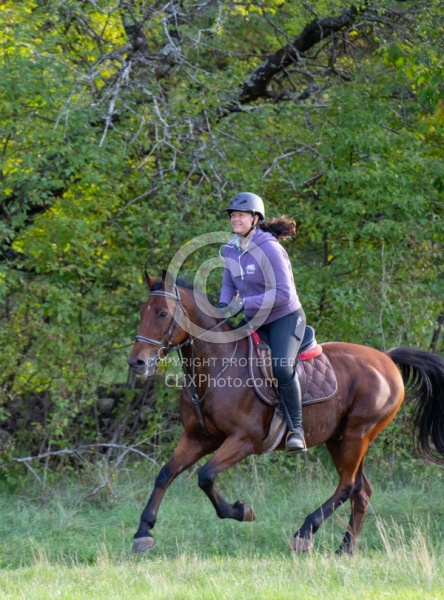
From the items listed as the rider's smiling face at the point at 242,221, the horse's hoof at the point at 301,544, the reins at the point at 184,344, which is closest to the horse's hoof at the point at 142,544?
the reins at the point at 184,344

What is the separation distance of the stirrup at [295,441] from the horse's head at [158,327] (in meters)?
1.18

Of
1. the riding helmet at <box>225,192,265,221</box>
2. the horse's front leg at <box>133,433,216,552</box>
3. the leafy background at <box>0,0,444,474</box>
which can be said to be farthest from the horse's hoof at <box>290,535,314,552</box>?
the leafy background at <box>0,0,444,474</box>

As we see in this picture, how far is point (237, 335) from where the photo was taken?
21.4 ft

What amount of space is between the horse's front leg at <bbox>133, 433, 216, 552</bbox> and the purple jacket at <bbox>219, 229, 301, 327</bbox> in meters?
1.10

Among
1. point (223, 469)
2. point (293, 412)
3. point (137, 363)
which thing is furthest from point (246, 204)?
point (223, 469)

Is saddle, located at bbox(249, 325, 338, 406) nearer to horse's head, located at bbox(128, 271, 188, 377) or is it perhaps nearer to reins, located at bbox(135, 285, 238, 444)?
reins, located at bbox(135, 285, 238, 444)

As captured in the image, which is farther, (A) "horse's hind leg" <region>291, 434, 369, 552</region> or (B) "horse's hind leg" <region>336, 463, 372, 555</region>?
(B) "horse's hind leg" <region>336, 463, 372, 555</region>

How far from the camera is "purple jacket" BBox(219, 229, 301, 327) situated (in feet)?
20.6

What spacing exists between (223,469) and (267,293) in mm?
1417

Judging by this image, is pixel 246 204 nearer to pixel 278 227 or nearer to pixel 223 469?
pixel 278 227

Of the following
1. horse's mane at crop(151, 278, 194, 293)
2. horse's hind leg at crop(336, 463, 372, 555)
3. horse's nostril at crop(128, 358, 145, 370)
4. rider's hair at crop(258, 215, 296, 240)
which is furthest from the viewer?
horse's hind leg at crop(336, 463, 372, 555)

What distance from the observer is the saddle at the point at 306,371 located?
6457mm

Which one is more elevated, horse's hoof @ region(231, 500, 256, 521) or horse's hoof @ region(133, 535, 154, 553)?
horse's hoof @ region(231, 500, 256, 521)

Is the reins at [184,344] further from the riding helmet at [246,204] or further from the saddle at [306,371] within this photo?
the riding helmet at [246,204]
